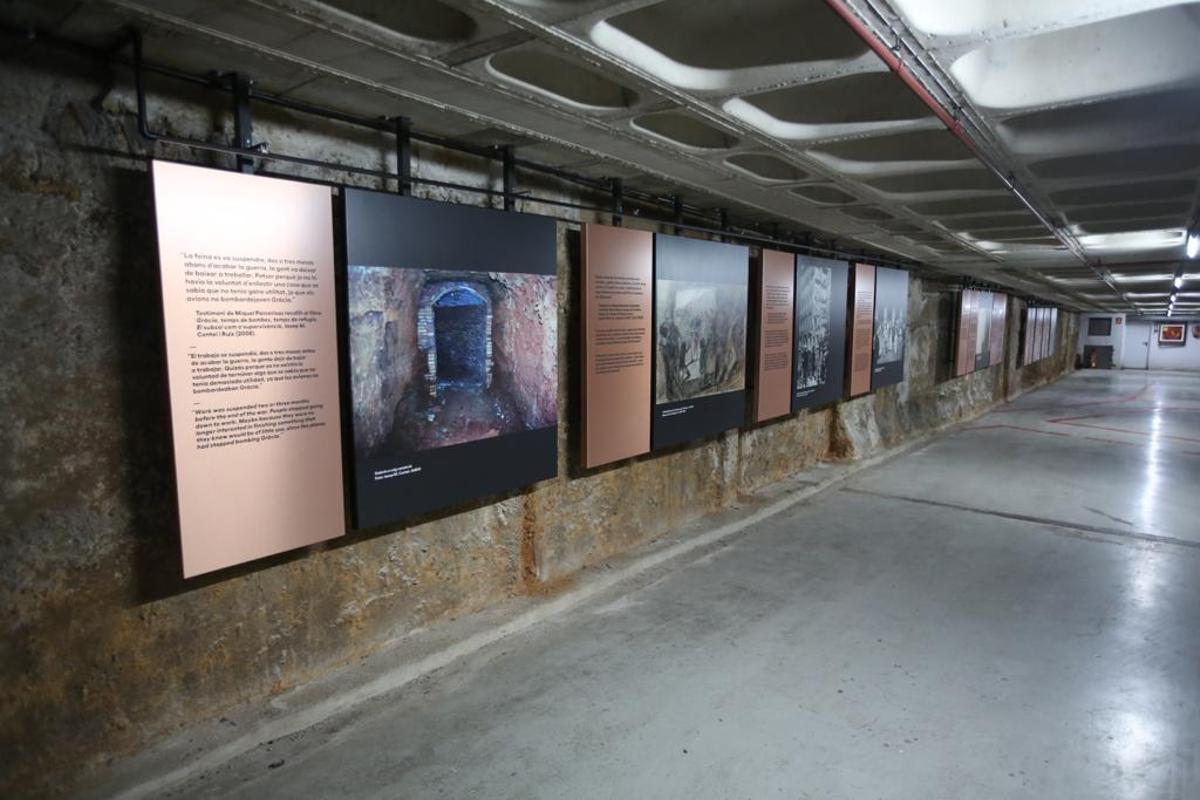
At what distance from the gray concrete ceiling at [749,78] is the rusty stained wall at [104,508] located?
341 millimetres

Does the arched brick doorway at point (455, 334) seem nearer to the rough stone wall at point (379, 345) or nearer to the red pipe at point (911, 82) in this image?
the rough stone wall at point (379, 345)

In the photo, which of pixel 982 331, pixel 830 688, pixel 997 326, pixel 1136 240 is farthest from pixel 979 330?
pixel 830 688

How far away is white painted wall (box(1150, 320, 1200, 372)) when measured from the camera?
29.5 meters

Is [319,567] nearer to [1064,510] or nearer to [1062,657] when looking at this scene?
[1062,657]

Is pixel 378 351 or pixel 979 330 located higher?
pixel 979 330

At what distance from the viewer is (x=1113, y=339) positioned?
101ft

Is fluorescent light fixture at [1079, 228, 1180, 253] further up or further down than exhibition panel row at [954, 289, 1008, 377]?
further up

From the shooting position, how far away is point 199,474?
2.52 m

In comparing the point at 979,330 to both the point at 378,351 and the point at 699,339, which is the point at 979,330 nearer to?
the point at 699,339

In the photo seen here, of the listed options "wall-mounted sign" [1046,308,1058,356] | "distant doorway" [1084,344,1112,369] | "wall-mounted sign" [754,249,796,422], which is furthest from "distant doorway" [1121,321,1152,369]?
"wall-mounted sign" [754,249,796,422]

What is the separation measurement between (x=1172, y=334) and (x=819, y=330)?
33.1 m

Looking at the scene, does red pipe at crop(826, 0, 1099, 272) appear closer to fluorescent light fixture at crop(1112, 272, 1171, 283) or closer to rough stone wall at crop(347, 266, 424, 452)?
rough stone wall at crop(347, 266, 424, 452)

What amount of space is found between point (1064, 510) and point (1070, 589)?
2.41 m

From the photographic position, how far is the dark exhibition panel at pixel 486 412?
2.34m
